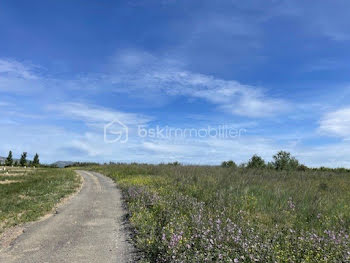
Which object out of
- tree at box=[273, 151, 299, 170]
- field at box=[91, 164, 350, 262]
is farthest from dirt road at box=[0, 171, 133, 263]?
tree at box=[273, 151, 299, 170]

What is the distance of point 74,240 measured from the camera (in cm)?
689

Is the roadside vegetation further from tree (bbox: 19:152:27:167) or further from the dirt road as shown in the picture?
tree (bbox: 19:152:27:167)

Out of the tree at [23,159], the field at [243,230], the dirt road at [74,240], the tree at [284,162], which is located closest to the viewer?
the field at [243,230]

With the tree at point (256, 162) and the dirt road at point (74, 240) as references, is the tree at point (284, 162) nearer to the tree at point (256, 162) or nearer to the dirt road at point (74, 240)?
the tree at point (256, 162)

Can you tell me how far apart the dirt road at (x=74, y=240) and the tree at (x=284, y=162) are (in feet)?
86.5

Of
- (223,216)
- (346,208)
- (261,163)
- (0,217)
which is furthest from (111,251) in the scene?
(261,163)

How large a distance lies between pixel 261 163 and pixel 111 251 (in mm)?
31908

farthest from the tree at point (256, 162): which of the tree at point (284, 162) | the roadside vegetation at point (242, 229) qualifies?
the roadside vegetation at point (242, 229)

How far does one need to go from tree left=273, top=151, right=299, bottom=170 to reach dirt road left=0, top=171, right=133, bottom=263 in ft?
86.5

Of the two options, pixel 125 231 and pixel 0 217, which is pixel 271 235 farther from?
pixel 0 217

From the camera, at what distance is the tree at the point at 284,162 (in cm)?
3182

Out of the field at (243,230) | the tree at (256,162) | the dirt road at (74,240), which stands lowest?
the dirt road at (74,240)

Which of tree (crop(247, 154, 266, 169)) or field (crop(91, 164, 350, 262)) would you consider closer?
field (crop(91, 164, 350, 262))

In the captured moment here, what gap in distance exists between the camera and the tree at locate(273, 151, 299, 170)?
104 ft
